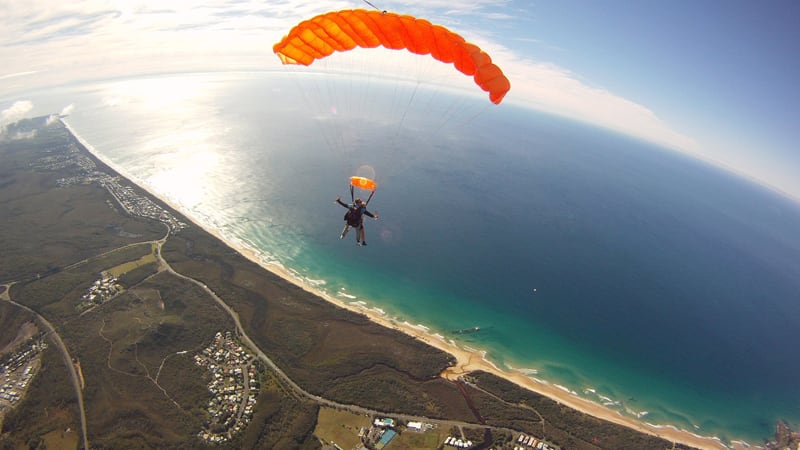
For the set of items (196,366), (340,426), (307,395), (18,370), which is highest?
(340,426)

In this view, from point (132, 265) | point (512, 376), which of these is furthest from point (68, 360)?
point (512, 376)

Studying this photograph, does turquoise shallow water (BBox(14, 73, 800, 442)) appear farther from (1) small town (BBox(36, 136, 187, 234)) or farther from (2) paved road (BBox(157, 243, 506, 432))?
(2) paved road (BBox(157, 243, 506, 432))

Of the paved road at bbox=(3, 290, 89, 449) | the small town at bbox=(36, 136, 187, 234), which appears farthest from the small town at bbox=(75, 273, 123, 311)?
the small town at bbox=(36, 136, 187, 234)

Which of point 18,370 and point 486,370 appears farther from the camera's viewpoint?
point 486,370

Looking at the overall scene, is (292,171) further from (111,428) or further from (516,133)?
(516,133)

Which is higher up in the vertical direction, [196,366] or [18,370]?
[196,366]

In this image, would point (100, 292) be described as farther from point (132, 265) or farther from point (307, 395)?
point (307, 395)

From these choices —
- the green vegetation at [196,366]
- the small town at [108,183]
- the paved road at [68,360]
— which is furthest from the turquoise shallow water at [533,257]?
the paved road at [68,360]
